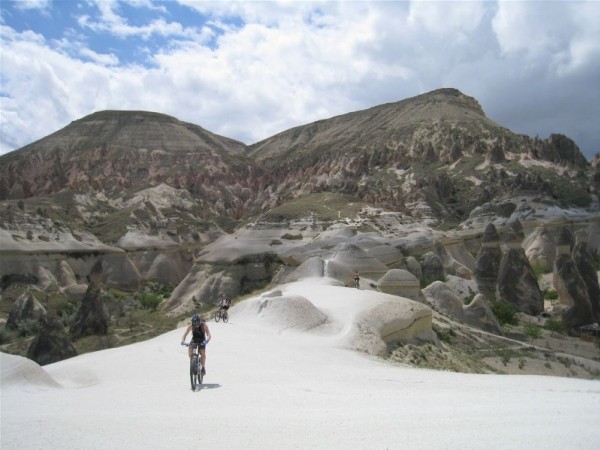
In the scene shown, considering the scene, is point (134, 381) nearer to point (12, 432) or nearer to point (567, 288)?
point (12, 432)

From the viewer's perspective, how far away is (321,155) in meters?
99.6

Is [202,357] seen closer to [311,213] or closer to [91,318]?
[91,318]

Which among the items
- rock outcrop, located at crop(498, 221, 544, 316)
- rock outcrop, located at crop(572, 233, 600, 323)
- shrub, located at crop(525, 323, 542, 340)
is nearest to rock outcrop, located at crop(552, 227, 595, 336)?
rock outcrop, located at crop(572, 233, 600, 323)

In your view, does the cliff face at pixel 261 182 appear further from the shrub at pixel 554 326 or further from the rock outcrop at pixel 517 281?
the shrub at pixel 554 326

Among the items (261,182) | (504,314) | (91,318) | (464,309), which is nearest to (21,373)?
(91,318)

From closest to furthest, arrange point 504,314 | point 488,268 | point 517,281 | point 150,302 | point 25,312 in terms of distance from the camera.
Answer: point 504,314 → point 25,312 → point 517,281 → point 488,268 → point 150,302

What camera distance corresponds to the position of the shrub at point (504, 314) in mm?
29906

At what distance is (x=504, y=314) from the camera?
99.1 feet

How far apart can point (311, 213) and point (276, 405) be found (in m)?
45.6

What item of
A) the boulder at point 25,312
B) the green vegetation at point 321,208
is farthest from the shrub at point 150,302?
the green vegetation at point 321,208

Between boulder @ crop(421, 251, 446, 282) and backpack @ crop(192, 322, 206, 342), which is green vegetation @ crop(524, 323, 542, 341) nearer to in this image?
boulder @ crop(421, 251, 446, 282)

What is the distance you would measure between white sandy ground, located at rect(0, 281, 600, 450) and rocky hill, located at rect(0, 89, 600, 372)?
1571cm

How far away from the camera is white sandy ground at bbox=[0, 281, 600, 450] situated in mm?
5855

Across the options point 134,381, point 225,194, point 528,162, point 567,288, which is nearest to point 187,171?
point 225,194
